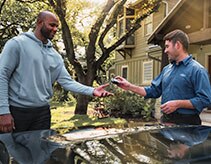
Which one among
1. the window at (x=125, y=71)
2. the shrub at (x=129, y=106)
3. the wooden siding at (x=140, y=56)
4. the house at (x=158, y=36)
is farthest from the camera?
the window at (x=125, y=71)

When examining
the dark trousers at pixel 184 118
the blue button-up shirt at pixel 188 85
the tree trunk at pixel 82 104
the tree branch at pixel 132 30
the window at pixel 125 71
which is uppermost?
the tree branch at pixel 132 30

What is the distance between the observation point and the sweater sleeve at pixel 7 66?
104 inches

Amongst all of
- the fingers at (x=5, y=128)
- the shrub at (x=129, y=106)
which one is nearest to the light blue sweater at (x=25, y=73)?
the fingers at (x=5, y=128)

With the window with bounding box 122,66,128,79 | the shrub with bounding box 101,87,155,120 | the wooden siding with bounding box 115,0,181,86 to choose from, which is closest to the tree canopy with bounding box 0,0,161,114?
the shrub with bounding box 101,87,155,120

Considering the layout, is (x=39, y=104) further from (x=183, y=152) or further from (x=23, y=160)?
(x=183, y=152)

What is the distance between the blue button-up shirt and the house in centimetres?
712

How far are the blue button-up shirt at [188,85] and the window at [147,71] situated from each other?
1499 cm

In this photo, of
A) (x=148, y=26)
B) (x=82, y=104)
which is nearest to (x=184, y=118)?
(x=82, y=104)

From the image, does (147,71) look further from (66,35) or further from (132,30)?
(66,35)

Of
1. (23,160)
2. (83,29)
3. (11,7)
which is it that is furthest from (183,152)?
(11,7)

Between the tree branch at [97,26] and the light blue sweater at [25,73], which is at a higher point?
the tree branch at [97,26]

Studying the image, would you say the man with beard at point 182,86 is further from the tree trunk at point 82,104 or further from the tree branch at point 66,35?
the tree trunk at point 82,104

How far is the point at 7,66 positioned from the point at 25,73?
0.17 m

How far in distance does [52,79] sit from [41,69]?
289mm
